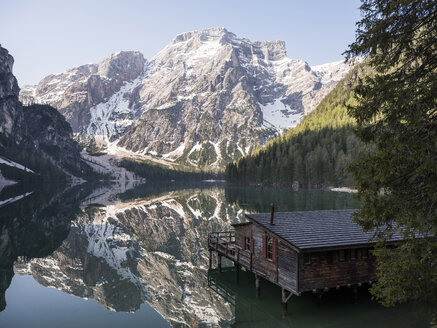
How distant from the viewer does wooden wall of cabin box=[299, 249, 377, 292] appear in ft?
69.8

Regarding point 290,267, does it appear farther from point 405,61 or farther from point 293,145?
point 293,145

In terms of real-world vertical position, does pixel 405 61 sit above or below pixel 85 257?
above

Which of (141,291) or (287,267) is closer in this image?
(287,267)

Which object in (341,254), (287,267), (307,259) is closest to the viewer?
(307,259)

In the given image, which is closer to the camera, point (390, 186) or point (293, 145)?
point (390, 186)

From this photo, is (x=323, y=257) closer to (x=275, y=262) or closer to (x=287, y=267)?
(x=287, y=267)

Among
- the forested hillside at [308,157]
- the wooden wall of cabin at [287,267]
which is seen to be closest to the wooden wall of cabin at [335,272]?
the wooden wall of cabin at [287,267]

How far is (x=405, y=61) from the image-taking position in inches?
491

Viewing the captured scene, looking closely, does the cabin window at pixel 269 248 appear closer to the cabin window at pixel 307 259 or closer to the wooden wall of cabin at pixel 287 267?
the wooden wall of cabin at pixel 287 267

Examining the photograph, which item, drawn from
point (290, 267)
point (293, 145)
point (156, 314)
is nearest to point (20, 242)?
point (156, 314)

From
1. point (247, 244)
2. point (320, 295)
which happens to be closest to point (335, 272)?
point (320, 295)

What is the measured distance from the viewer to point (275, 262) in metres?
23.3

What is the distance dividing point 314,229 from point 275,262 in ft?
11.7

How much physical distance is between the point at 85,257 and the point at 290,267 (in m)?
29.7
